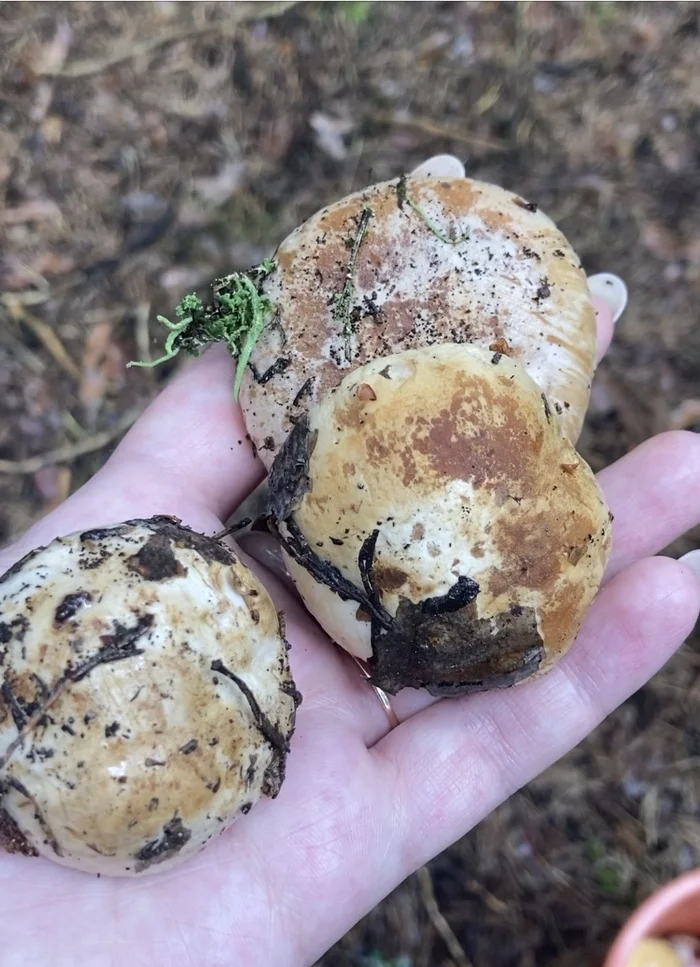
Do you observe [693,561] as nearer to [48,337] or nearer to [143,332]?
[143,332]

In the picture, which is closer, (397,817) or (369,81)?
(397,817)

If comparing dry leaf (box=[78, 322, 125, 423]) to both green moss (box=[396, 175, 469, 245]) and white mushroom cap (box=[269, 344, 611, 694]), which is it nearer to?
green moss (box=[396, 175, 469, 245])

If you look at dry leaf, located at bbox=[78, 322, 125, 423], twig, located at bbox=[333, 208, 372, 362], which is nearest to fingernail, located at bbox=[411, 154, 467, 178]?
twig, located at bbox=[333, 208, 372, 362]

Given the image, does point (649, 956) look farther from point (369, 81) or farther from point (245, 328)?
point (369, 81)

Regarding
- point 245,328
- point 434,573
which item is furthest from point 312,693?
point 245,328

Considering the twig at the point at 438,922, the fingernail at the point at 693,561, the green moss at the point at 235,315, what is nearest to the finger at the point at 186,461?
the green moss at the point at 235,315

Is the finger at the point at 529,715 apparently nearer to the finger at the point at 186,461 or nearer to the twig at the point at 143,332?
the finger at the point at 186,461
